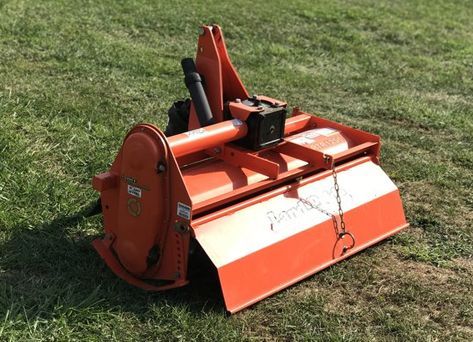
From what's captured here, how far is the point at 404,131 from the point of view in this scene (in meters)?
6.45

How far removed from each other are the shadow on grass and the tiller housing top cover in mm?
102

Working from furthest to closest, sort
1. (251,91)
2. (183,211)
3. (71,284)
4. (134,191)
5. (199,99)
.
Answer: (251,91) → (199,99) → (71,284) → (134,191) → (183,211)

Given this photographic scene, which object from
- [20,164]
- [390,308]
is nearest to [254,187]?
[390,308]

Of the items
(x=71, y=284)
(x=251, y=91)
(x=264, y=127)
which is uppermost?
(x=264, y=127)

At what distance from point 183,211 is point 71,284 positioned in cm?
80

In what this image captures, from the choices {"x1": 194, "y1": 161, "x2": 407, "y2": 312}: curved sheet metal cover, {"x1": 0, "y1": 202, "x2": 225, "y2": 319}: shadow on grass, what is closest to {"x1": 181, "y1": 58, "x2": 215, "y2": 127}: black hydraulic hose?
{"x1": 194, "y1": 161, "x2": 407, "y2": 312}: curved sheet metal cover

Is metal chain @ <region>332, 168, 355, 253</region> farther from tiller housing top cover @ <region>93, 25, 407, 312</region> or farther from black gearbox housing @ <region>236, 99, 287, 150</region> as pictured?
black gearbox housing @ <region>236, 99, 287, 150</region>

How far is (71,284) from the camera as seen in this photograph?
3.67m

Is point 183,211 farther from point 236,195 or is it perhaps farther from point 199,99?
point 199,99

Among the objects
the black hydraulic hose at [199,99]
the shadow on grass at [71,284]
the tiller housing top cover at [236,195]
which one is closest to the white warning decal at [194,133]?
the tiller housing top cover at [236,195]

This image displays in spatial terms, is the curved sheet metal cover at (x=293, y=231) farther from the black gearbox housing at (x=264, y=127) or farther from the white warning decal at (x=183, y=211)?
the black gearbox housing at (x=264, y=127)

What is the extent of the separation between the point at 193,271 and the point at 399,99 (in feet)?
14.5

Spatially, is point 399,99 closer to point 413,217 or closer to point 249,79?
point 249,79

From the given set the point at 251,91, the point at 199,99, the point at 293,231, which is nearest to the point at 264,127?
the point at 199,99
